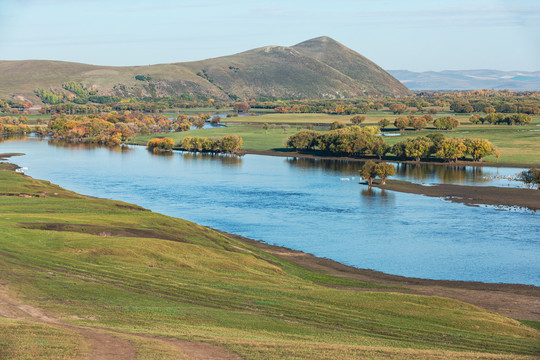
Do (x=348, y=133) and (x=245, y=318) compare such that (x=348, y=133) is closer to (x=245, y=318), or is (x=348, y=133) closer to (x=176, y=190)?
(x=176, y=190)

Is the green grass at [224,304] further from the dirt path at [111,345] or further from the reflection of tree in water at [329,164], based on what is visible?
the reflection of tree in water at [329,164]

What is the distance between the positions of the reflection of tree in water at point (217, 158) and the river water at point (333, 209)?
0.51 metres

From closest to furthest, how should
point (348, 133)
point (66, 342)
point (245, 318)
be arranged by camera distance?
point (66, 342) < point (245, 318) < point (348, 133)

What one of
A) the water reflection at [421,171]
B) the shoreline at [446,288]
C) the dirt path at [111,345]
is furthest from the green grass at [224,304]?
the water reflection at [421,171]

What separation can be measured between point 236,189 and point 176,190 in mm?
10524

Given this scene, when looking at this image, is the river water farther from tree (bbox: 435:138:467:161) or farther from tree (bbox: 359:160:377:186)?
tree (bbox: 435:138:467:161)

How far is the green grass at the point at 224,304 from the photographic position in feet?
94.8

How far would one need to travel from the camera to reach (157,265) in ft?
148

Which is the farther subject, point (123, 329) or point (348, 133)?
point (348, 133)

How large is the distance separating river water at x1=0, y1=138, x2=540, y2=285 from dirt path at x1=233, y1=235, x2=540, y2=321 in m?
2.74

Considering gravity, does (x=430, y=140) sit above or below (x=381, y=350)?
above

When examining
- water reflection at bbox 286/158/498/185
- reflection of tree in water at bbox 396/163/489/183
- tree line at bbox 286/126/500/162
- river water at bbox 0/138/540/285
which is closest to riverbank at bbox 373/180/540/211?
river water at bbox 0/138/540/285

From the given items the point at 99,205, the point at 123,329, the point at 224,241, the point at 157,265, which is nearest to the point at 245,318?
the point at 123,329

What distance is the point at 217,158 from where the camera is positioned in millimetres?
164375
